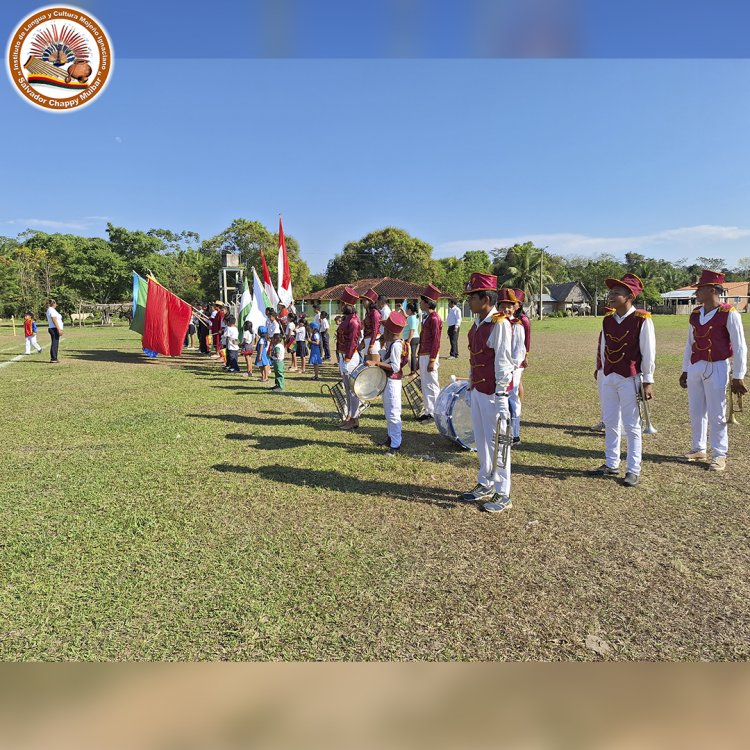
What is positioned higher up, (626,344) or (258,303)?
(258,303)

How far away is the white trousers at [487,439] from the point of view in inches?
199

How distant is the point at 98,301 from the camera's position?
2346 inches

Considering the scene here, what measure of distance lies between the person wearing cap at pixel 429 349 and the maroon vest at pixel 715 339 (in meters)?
3.48

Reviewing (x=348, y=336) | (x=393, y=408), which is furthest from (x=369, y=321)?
(x=393, y=408)

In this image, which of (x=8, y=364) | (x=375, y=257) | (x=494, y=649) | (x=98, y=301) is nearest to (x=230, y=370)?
(x=8, y=364)

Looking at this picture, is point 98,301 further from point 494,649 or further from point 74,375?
point 494,649

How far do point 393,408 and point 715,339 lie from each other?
157 inches

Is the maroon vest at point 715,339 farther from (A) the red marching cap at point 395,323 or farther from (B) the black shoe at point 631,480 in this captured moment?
(A) the red marching cap at point 395,323

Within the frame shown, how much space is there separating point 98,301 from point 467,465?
6286 centimetres

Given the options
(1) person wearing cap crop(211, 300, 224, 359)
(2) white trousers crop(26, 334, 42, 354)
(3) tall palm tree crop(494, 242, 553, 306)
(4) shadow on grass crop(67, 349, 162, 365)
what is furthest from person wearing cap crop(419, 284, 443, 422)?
(3) tall palm tree crop(494, 242, 553, 306)

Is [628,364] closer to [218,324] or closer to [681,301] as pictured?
[218,324]

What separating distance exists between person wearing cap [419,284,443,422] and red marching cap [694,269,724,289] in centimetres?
355

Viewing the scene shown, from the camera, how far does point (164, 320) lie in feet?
60.1

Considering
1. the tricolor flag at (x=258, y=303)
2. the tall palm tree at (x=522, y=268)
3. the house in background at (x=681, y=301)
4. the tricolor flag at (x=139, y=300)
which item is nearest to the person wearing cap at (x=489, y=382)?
the tricolor flag at (x=258, y=303)
